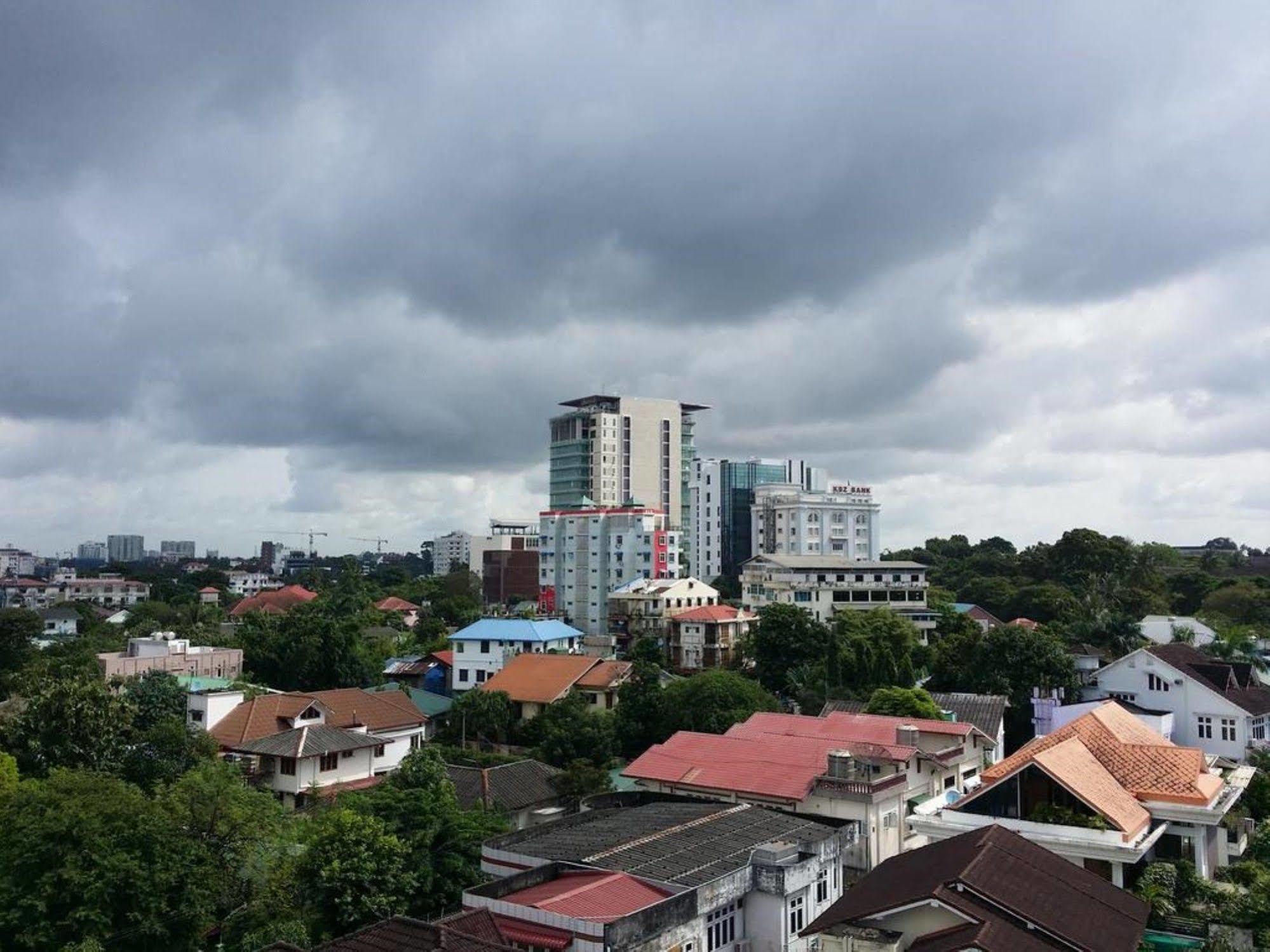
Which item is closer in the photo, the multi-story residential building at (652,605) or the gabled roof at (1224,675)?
the gabled roof at (1224,675)

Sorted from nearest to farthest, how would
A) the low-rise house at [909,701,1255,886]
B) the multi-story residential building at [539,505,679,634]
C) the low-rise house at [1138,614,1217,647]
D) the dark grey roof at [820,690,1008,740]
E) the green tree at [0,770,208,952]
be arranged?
the green tree at [0,770,208,952]
the low-rise house at [909,701,1255,886]
the dark grey roof at [820,690,1008,740]
the low-rise house at [1138,614,1217,647]
the multi-story residential building at [539,505,679,634]

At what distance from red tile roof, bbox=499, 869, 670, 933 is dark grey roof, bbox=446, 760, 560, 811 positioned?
9092 mm

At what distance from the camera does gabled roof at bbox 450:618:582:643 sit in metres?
51.0

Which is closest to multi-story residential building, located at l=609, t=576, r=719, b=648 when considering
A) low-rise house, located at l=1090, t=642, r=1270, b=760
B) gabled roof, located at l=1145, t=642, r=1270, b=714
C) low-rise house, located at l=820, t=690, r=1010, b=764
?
low-rise house, located at l=820, t=690, r=1010, b=764

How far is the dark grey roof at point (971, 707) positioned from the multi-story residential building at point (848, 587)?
74.7 ft

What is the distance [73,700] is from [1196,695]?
36.3m

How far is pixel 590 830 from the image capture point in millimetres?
21031

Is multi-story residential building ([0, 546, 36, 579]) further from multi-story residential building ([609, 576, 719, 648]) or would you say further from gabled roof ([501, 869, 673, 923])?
gabled roof ([501, 869, 673, 923])

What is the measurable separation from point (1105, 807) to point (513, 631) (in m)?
36.3

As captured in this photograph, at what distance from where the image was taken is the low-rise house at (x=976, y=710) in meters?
31.9

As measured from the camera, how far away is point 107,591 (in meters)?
108

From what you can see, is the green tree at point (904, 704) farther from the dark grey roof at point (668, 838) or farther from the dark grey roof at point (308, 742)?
the dark grey roof at point (308, 742)

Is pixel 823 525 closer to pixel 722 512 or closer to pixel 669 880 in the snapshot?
pixel 722 512

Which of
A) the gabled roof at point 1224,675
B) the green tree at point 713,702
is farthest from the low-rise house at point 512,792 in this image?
the gabled roof at point 1224,675
